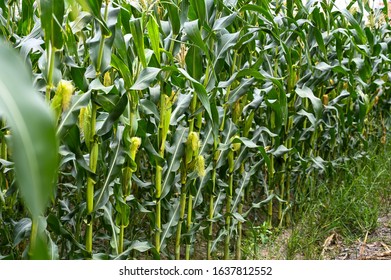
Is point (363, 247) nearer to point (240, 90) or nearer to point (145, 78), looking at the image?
point (240, 90)

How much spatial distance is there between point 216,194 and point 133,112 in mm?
952

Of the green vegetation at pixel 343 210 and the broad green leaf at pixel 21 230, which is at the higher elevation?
the broad green leaf at pixel 21 230

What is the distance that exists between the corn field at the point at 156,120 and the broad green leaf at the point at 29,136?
65cm

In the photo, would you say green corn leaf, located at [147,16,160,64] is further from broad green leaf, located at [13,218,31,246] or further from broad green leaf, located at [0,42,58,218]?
broad green leaf, located at [0,42,58,218]

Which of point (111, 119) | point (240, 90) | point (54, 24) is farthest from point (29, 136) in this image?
point (240, 90)

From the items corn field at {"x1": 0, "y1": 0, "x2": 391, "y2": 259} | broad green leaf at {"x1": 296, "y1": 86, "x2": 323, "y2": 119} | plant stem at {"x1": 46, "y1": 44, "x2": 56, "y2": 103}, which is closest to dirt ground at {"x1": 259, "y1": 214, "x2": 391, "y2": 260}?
corn field at {"x1": 0, "y1": 0, "x2": 391, "y2": 259}

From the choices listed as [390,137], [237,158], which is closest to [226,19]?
[237,158]

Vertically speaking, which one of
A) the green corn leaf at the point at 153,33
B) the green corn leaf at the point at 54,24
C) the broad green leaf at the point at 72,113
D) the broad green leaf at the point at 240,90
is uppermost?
the green corn leaf at the point at 54,24

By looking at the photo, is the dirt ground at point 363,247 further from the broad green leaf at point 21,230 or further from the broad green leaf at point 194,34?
the broad green leaf at point 21,230

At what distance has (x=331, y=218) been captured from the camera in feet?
11.1

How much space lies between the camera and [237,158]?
293 cm

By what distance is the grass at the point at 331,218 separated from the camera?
3.04m

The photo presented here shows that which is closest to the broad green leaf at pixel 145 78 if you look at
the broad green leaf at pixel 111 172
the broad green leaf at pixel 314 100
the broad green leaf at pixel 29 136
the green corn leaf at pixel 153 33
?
the green corn leaf at pixel 153 33

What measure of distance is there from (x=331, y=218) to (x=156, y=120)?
1.56 metres
